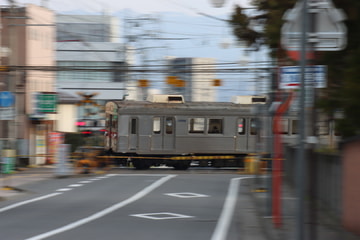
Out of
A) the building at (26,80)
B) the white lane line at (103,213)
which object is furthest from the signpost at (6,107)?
the building at (26,80)

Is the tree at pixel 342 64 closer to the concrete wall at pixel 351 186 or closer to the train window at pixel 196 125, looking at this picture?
the concrete wall at pixel 351 186

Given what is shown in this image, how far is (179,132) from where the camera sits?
37.8 meters

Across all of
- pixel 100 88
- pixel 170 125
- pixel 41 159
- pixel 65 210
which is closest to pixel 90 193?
pixel 65 210

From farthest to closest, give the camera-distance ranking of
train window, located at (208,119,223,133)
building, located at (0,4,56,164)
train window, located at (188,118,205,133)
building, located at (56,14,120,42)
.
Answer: building, located at (56,14,120,42) < train window, located at (208,119,223,133) < train window, located at (188,118,205,133) < building, located at (0,4,56,164)

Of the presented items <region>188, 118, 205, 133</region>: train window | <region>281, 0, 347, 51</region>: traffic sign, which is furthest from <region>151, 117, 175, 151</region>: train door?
<region>281, 0, 347, 51</region>: traffic sign

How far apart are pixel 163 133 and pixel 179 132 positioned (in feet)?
2.67

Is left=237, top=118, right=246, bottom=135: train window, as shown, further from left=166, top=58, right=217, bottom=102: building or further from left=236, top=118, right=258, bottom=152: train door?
left=166, top=58, right=217, bottom=102: building

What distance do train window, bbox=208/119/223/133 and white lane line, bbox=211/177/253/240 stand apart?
13004 mm

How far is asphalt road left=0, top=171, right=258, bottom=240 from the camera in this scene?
12.8 meters

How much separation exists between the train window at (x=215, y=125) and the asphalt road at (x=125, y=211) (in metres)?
12.0

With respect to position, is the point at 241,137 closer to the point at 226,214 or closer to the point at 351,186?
the point at 226,214

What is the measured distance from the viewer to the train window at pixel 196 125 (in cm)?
3812

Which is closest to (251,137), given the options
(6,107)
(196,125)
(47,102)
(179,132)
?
(196,125)

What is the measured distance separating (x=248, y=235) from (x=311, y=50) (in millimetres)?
4484
